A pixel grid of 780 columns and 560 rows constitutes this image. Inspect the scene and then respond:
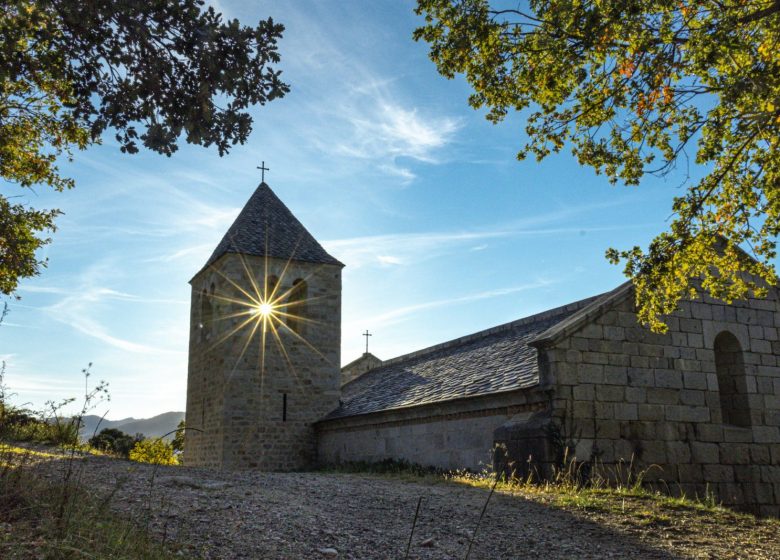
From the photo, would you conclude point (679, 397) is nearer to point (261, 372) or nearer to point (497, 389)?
point (497, 389)

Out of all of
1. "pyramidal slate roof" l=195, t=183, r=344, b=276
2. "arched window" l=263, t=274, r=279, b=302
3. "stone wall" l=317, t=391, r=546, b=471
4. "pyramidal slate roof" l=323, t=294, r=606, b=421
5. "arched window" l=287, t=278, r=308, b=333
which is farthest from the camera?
"arched window" l=287, t=278, r=308, b=333

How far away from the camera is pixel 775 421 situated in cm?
1297

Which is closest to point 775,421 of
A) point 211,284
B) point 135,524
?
point 135,524

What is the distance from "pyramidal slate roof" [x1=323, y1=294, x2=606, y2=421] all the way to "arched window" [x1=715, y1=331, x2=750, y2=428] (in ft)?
8.93

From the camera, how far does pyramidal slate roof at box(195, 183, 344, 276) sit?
2080 centimetres

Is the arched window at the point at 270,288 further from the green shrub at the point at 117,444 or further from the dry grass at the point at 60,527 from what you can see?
the dry grass at the point at 60,527

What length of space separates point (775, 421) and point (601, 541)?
8.23m

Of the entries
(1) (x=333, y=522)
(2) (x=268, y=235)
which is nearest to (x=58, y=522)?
(1) (x=333, y=522)

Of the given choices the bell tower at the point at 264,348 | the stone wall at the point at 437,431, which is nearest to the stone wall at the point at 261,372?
the bell tower at the point at 264,348

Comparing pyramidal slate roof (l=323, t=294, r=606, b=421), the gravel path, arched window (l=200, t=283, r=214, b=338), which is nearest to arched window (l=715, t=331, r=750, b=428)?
pyramidal slate roof (l=323, t=294, r=606, b=421)

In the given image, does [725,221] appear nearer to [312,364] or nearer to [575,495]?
[575,495]

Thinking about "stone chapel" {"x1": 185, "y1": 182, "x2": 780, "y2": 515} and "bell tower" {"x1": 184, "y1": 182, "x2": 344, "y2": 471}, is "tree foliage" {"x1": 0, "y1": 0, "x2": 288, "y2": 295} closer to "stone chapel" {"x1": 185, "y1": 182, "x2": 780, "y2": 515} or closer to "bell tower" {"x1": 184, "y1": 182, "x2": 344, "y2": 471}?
"stone chapel" {"x1": 185, "y1": 182, "x2": 780, "y2": 515}

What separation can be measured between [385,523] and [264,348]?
13.7m

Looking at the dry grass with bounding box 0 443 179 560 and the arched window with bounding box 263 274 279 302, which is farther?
the arched window with bounding box 263 274 279 302
